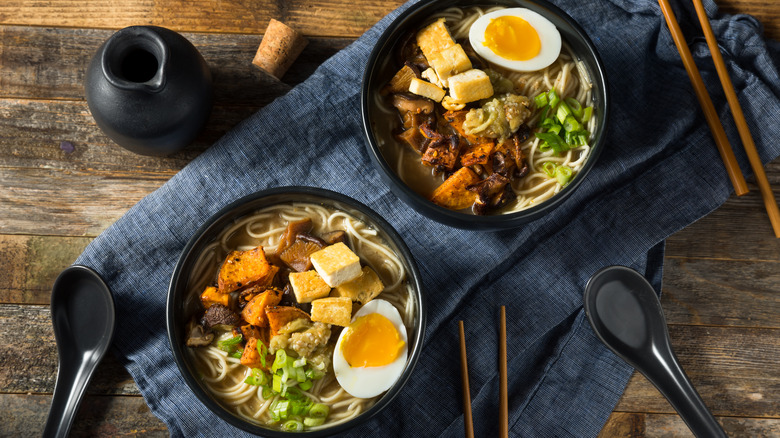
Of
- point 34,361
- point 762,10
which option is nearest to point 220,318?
point 34,361

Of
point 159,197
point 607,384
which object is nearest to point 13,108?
point 159,197

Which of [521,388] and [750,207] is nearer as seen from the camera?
[521,388]

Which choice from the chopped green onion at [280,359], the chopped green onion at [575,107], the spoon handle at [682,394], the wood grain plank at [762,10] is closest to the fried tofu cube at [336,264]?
the chopped green onion at [280,359]

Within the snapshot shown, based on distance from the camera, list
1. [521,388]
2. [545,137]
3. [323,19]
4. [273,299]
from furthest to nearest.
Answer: [323,19], [521,388], [545,137], [273,299]

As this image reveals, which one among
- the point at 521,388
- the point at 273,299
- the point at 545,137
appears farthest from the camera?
the point at 521,388

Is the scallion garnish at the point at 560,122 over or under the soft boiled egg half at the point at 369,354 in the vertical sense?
over

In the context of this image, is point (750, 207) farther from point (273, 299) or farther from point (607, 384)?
point (273, 299)

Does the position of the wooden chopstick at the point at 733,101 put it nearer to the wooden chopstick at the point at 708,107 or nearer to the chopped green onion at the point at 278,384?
the wooden chopstick at the point at 708,107
